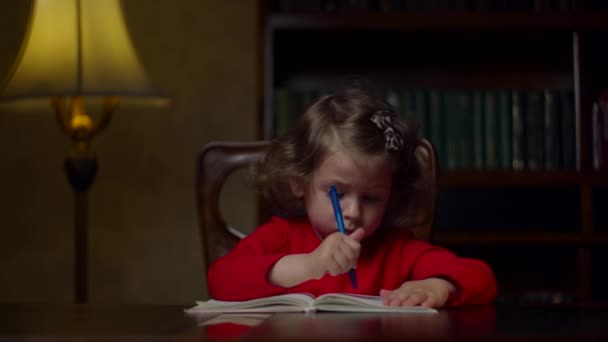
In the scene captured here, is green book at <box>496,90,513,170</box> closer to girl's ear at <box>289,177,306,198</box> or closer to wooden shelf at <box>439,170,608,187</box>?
wooden shelf at <box>439,170,608,187</box>

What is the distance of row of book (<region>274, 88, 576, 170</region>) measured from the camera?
2.48m

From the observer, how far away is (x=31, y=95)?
188 centimetres

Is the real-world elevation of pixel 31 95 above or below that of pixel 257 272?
above

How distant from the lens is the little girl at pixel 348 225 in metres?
1.20

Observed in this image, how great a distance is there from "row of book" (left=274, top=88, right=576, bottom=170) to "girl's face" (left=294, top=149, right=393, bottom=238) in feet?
3.76

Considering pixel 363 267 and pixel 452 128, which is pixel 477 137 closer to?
pixel 452 128

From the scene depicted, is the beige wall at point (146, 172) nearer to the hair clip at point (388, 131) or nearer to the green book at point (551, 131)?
the green book at point (551, 131)

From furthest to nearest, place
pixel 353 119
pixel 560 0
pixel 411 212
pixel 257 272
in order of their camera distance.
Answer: pixel 560 0 < pixel 411 212 < pixel 353 119 < pixel 257 272

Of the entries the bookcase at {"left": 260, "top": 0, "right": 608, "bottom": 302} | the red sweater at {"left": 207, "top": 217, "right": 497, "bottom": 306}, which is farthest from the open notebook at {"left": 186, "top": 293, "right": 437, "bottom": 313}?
the bookcase at {"left": 260, "top": 0, "right": 608, "bottom": 302}

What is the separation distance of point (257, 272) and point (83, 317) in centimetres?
31

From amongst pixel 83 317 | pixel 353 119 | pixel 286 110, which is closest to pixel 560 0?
pixel 286 110

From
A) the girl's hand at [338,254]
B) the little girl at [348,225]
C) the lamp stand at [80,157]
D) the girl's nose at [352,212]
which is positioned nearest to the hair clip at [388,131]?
the little girl at [348,225]

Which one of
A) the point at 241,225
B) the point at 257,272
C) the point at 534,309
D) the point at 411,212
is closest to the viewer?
the point at 534,309

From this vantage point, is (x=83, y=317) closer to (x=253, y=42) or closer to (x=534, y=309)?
(x=534, y=309)
